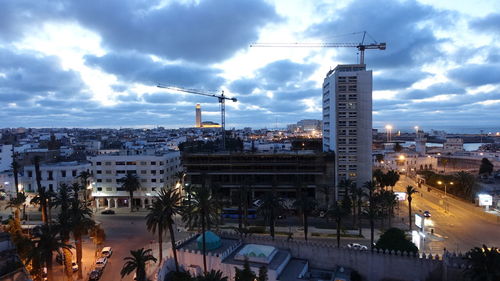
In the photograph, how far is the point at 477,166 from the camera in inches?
4641

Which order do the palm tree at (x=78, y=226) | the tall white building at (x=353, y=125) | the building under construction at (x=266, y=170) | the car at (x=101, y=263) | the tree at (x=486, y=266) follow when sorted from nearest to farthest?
1. the tree at (x=486, y=266)
2. the palm tree at (x=78, y=226)
3. the car at (x=101, y=263)
4. the building under construction at (x=266, y=170)
5. the tall white building at (x=353, y=125)

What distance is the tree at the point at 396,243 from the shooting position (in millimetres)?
38653

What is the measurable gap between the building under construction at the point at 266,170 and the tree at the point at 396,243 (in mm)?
35303

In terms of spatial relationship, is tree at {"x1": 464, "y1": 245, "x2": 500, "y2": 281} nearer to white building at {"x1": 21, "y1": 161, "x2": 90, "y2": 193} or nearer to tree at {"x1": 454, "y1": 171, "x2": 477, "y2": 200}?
tree at {"x1": 454, "y1": 171, "x2": 477, "y2": 200}

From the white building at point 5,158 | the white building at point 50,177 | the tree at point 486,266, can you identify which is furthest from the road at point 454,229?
the white building at point 5,158

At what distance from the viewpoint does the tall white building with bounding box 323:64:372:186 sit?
79.6 metres

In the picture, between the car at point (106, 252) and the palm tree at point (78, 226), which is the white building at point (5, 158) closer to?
the car at point (106, 252)

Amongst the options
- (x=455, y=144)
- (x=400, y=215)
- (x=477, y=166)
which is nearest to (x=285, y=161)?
(x=400, y=215)

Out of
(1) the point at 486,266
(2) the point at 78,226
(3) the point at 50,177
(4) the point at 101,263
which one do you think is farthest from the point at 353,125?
(3) the point at 50,177

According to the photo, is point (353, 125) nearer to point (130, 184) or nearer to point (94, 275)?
point (130, 184)

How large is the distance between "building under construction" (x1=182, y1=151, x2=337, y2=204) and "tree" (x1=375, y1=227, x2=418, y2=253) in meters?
35.3

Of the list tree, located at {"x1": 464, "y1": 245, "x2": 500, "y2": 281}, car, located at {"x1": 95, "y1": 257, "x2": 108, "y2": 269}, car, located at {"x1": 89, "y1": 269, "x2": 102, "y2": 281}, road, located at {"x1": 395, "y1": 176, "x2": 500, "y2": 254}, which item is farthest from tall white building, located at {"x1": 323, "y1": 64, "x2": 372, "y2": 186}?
car, located at {"x1": 89, "y1": 269, "x2": 102, "y2": 281}

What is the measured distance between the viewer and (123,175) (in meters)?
81.8

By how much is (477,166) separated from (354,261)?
4164 inches
